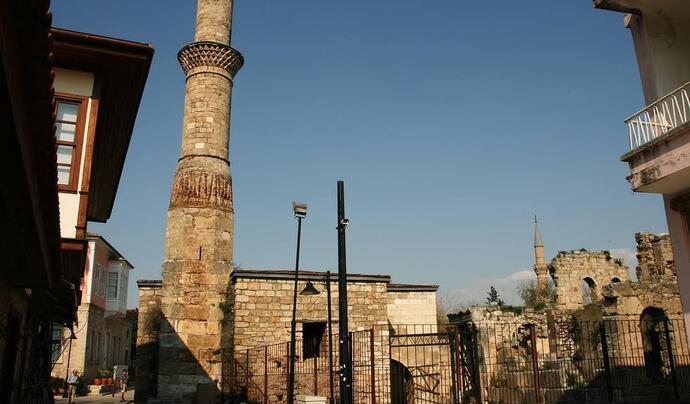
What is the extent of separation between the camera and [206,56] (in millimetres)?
18172

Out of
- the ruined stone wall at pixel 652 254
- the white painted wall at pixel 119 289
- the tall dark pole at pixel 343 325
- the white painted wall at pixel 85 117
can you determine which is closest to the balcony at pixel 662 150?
the tall dark pole at pixel 343 325

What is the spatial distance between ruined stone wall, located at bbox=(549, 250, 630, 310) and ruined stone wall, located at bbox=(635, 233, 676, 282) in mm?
5144

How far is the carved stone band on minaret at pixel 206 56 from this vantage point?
1817cm

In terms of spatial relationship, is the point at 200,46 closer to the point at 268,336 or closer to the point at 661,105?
the point at 268,336

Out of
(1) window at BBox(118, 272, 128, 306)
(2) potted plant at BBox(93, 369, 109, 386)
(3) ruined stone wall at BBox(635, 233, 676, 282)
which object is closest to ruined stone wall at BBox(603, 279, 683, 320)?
(3) ruined stone wall at BBox(635, 233, 676, 282)

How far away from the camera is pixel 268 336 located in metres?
17.0

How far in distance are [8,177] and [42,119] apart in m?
0.62

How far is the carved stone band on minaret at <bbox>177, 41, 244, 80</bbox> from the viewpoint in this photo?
18.2m

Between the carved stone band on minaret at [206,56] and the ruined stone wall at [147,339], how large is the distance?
24.8ft

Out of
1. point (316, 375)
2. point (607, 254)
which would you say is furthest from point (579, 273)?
point (316, 375)

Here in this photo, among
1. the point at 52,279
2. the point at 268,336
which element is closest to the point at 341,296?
the point at 52,279

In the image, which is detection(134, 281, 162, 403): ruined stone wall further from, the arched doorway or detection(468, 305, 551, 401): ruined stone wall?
detection(468, 305, 551, 401): ruined stone wall

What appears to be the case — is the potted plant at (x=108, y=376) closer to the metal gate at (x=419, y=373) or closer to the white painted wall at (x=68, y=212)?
the metal gate at (x=419, y=373)

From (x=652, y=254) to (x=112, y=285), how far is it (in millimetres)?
28893
